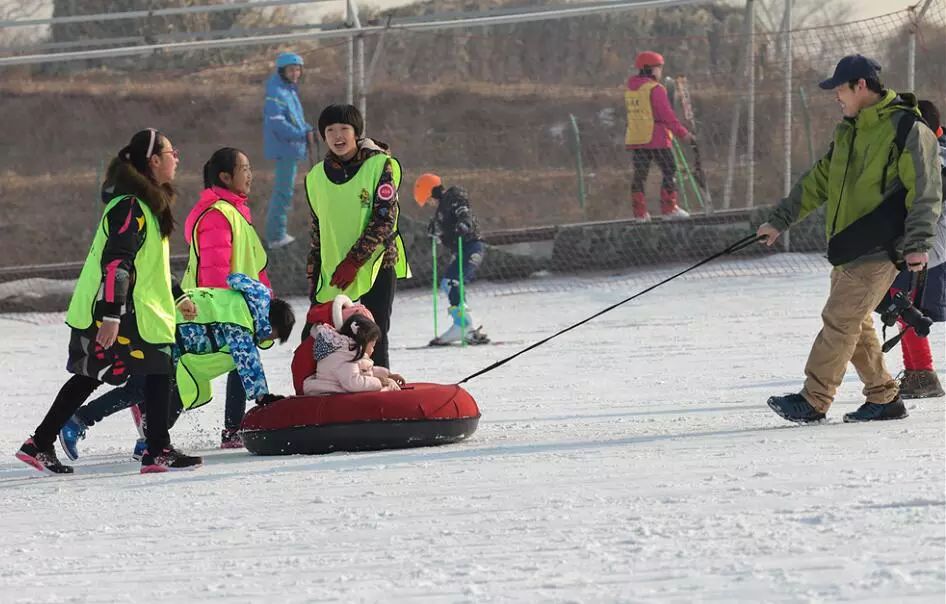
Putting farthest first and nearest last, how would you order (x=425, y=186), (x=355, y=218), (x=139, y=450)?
1. (x=425, y=186)
2. (x=355, y=218)
3. (x=139, y=450)

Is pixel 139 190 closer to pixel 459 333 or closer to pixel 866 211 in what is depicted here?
pixel 866 211

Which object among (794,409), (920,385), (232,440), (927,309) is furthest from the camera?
(927,309)

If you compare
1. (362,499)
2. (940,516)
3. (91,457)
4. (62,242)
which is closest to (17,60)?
(62,242)

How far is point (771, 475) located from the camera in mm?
5910

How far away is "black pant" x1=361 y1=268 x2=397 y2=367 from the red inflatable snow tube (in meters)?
0.53

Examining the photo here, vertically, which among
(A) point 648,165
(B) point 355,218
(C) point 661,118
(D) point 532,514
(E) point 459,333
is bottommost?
(E) point 459,333

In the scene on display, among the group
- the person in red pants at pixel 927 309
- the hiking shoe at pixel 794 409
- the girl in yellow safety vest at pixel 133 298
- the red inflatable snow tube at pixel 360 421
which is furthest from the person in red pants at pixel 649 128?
the girl in yellow safety vest at pixel 133 298

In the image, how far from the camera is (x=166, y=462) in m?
7.24

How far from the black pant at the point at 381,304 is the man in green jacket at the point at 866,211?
71.2 inches

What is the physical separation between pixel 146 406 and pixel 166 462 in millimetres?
251

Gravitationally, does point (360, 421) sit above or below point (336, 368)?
below

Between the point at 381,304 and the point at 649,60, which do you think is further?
the point at 649,60

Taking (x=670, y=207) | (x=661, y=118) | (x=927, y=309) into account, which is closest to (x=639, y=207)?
(x=670, y=207)

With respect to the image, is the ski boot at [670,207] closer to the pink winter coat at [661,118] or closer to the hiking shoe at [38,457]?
the pink winter coat at [661,118]
